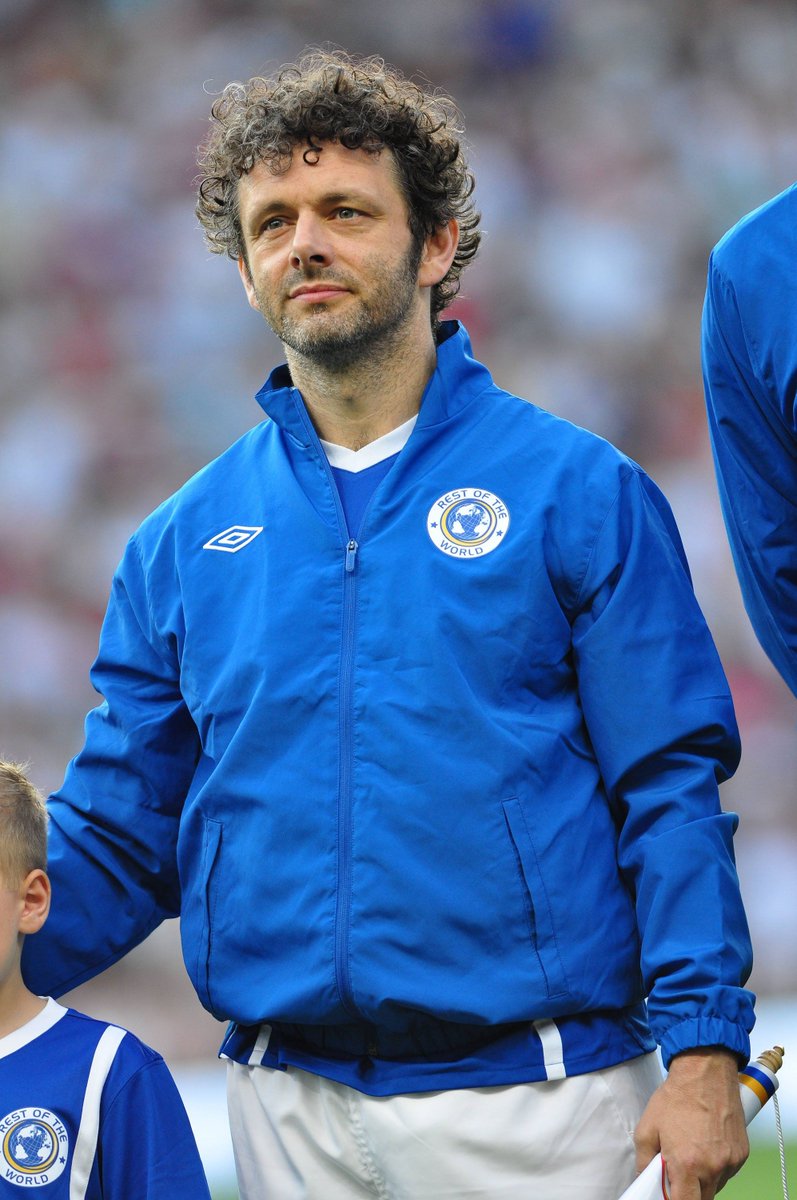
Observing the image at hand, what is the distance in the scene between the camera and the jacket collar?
6.09 feet

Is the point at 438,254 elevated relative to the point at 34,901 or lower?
elevated

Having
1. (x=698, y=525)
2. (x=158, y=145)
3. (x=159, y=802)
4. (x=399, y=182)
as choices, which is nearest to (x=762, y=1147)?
(x=698, y=525)

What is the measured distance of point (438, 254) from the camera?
2025mm

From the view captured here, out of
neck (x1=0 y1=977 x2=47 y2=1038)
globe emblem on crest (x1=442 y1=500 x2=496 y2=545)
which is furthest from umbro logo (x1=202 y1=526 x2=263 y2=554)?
neck (x1=0 y1=977 x2=47 y2=1038)

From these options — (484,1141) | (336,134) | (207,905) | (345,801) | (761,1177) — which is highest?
(336,134)

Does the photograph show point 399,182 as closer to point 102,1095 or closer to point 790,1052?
point 102,1095

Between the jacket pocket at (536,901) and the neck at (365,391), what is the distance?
0.50 metres

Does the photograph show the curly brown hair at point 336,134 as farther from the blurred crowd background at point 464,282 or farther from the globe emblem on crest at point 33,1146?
the blurred crowd background at point 464,282

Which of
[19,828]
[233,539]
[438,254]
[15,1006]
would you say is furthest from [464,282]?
[15,1006]

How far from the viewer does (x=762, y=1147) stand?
3.78 metres

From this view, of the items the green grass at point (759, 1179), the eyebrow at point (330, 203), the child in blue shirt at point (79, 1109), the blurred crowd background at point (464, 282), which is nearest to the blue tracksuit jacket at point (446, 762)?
the child in blue shirt at point (79, 1109)

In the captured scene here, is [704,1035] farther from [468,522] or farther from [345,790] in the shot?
[468,522]

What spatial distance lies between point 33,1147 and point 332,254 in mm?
978

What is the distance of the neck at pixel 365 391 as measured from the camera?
1.90m
